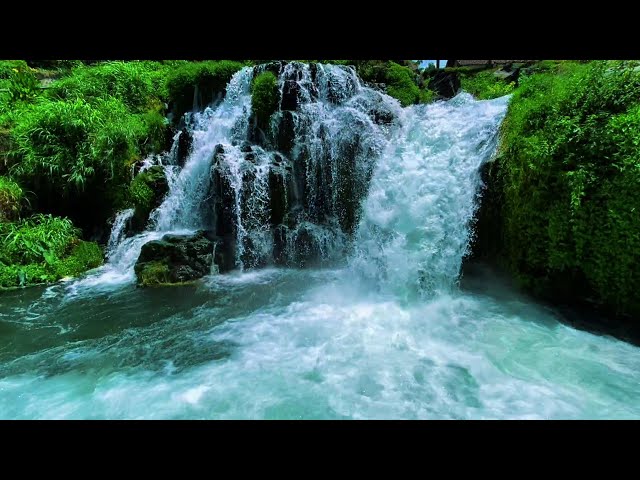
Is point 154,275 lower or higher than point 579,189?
lower

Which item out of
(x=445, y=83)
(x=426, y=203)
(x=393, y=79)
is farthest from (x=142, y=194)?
(x=445, y=83)

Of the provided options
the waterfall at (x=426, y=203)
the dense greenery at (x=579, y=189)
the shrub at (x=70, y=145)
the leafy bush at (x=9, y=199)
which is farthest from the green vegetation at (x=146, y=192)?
the dense greenery at (x=579, y=189)

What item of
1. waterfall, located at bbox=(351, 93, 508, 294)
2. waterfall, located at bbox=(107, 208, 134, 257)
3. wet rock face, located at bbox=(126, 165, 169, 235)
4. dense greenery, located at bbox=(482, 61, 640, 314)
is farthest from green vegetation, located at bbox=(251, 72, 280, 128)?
dense greenery, located at bbox=(482, 61, 640, 314)

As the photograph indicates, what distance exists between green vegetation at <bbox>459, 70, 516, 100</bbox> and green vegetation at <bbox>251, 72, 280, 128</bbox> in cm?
670

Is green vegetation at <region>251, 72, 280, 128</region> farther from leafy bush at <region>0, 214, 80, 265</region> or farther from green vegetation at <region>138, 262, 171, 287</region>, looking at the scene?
leafy bush at <region>0, 214, 80, 265</region>

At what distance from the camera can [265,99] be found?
1041cm

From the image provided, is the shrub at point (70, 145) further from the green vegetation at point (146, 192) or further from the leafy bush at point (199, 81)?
the leafy bush at point (199, 81)

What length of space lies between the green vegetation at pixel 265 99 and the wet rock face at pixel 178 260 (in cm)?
374

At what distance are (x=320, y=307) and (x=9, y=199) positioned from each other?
28.2 feet

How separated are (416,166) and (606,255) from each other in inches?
165

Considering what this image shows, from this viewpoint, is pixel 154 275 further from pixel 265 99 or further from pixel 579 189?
pixel 579 189

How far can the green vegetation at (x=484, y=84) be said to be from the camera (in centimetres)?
1197
